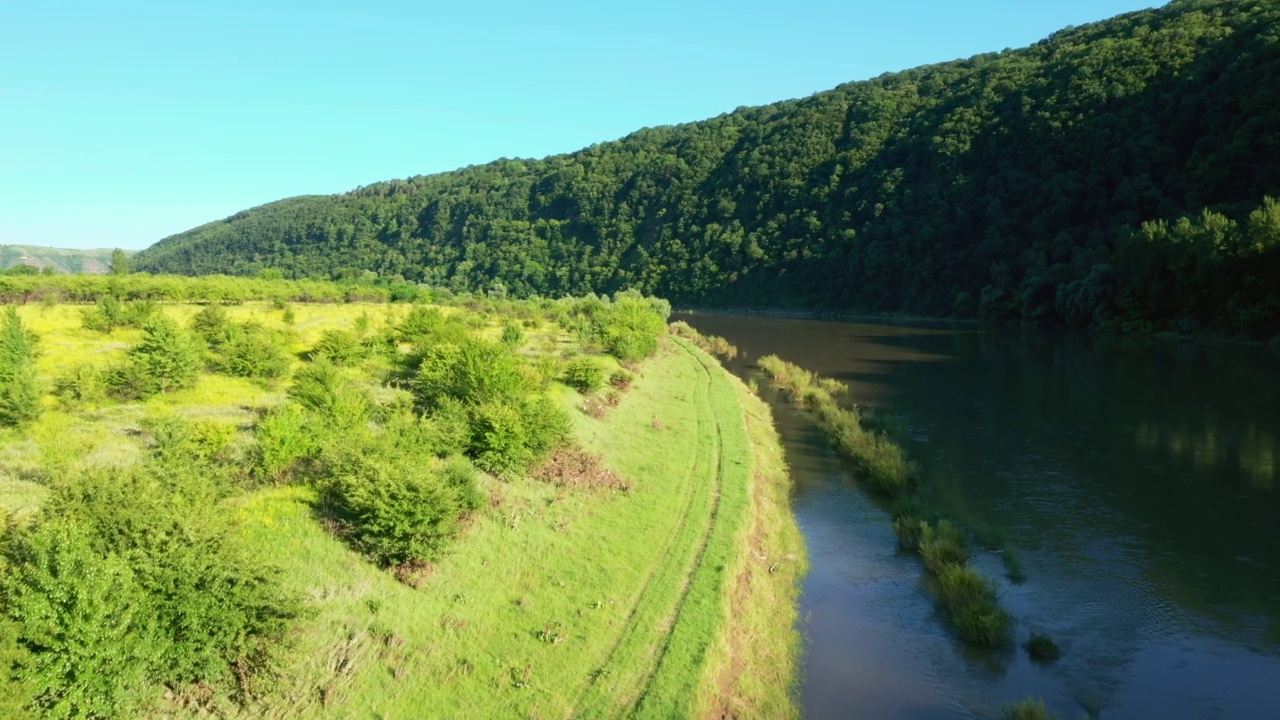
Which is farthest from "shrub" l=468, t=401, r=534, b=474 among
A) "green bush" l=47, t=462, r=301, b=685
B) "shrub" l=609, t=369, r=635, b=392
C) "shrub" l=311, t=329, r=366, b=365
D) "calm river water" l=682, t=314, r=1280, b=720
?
"shrub" l=311, t=329, r=366, b=365

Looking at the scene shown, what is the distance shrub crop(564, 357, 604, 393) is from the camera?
3359 cm

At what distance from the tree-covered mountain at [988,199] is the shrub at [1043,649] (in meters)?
54.9

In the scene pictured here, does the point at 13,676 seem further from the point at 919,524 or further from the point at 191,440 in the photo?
the point at 919,524

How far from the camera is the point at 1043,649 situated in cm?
1480

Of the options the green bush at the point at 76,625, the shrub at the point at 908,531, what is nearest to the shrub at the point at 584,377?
the shrub at the point at 908,531

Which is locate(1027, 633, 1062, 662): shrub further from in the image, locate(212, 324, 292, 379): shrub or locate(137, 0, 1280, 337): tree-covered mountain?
locate(137, 0, 1280, 337): tree-covered mountain

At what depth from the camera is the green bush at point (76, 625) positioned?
919 cm

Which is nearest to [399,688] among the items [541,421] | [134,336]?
[541,421]

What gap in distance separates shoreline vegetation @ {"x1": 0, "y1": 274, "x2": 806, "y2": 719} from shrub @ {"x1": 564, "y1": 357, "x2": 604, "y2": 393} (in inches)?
118

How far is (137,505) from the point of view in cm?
1172

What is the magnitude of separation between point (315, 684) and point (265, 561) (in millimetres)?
2356

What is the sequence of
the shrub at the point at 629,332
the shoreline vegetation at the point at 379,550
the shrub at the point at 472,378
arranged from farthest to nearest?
the shrub at the point at 629,332 → the shrub at the point at 472,378 → the shoreline vegetation at the point at 379,550

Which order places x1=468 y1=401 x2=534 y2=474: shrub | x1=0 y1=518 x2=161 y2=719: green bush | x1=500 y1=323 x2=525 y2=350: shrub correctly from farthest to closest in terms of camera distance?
1. x1=500 y1=323 x2=525 y2=350: shrub
2. x1=468 y1=401 x2=534 y2=474: shrub
3. x1=0 y1=518 x2=161 y2=719: green bush

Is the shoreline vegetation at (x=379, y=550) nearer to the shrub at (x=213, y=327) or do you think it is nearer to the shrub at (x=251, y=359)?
the shrub at (x=251, y=359)
